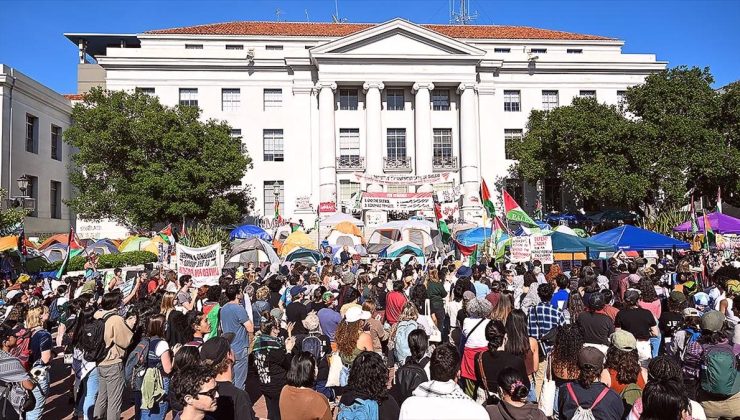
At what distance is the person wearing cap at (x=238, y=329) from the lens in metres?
7.48

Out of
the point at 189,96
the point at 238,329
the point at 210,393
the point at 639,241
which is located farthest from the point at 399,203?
the point at 210,393

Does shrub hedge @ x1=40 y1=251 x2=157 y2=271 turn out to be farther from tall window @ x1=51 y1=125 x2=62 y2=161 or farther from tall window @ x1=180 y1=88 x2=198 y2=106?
tall window @ x1=180 y1=88 x2=198 y2=106

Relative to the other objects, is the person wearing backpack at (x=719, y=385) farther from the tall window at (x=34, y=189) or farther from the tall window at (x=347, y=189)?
the tall window at (x=34, y=189)

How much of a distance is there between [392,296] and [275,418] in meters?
3.60

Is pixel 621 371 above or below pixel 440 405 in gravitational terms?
below

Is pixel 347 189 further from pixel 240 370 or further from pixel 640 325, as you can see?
pixel 640 325

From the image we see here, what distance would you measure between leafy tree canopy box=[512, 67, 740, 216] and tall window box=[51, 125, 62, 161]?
1253 inches

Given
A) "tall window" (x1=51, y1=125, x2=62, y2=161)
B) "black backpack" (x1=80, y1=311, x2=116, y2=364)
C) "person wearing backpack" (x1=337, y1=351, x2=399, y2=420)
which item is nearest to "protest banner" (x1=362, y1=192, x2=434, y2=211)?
"black backpack" (x1=80, y1=311, x2=116, y2=364)

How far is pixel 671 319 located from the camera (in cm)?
805

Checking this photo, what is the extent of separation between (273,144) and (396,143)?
869 cm

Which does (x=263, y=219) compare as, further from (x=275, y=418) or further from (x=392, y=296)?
(x=275, y=418)

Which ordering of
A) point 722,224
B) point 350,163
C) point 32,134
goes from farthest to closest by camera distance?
point 350,163
point 32,134
point 722,224

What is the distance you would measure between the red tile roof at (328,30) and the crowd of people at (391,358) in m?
36.1

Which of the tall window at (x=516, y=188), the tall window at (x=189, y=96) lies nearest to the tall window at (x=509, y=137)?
the tall window at (x=516, y=188)
